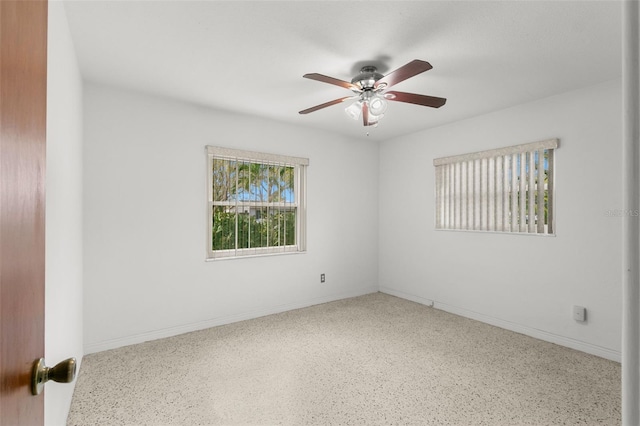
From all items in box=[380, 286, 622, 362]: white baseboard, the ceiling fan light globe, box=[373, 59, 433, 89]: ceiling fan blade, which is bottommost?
box=[380, 286, 622, 362]: white baseboard

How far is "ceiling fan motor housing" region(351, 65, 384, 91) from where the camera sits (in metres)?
2.46

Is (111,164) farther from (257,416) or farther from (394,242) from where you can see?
(394,242)

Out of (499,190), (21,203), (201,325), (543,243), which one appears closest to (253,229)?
(201,325)

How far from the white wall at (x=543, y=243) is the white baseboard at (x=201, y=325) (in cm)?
127

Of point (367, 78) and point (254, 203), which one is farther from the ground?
point (367, 78)

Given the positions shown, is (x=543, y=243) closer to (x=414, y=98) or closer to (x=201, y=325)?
(x=414, y=98)

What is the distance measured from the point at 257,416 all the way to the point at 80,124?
2626mm

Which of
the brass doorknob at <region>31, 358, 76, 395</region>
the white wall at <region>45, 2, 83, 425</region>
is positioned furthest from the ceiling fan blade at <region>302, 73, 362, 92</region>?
the brass doorknob at <region>31, 358, 76, 395</region>

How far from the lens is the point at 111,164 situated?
3.01 m

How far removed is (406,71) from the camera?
2.06 m

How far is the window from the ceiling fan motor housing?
69.5 inches

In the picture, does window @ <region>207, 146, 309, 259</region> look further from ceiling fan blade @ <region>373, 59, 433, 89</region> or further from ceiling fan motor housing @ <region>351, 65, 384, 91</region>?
ceiling fan blade @ <region>373, 59, 433, 89</region>

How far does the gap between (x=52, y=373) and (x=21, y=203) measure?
383 mm

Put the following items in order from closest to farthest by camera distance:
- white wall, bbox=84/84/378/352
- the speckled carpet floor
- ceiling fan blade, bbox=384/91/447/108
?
the speckled carpet floor, ceiling fan blade, bbox=384/91/447/108, white wall, bbox=84/84/378/352
